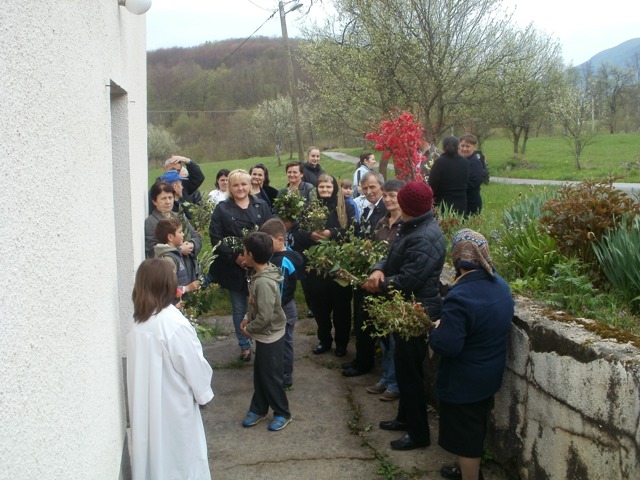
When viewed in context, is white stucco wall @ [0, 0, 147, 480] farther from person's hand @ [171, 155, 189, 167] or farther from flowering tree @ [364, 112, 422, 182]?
flowering tree @ [364, 112, 422, 182]

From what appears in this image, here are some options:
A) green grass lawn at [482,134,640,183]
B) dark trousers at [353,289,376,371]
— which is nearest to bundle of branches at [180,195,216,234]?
dark trousers at [353,289,376,371]

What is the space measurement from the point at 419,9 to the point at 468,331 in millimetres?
15870

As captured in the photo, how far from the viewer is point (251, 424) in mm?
5199

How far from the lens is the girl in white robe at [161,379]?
11.4 ft

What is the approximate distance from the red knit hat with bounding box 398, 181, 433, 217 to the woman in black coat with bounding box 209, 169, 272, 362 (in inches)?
83.4

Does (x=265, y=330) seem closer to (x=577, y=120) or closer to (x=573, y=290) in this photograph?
(x=573, y=290)

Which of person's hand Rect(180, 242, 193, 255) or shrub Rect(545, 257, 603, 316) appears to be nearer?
shrub Rect(545, 257, 603, 316)

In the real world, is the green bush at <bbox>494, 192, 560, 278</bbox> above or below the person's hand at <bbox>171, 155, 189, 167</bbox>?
below

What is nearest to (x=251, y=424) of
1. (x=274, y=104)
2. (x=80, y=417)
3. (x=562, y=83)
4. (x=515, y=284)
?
(x=515, y=284)

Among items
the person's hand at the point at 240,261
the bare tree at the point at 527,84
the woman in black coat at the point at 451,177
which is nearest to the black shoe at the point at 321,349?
the person's hand at the point at 240,261

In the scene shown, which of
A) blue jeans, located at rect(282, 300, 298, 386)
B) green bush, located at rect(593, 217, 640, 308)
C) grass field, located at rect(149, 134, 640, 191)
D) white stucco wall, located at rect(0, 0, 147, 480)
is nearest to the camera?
white stucco wall, located at rect(0, 0, 147, 480)

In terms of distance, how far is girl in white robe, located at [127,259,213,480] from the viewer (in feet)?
11.4

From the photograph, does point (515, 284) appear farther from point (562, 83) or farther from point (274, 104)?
point (274, 104)

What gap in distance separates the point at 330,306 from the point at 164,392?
3.43 meters
